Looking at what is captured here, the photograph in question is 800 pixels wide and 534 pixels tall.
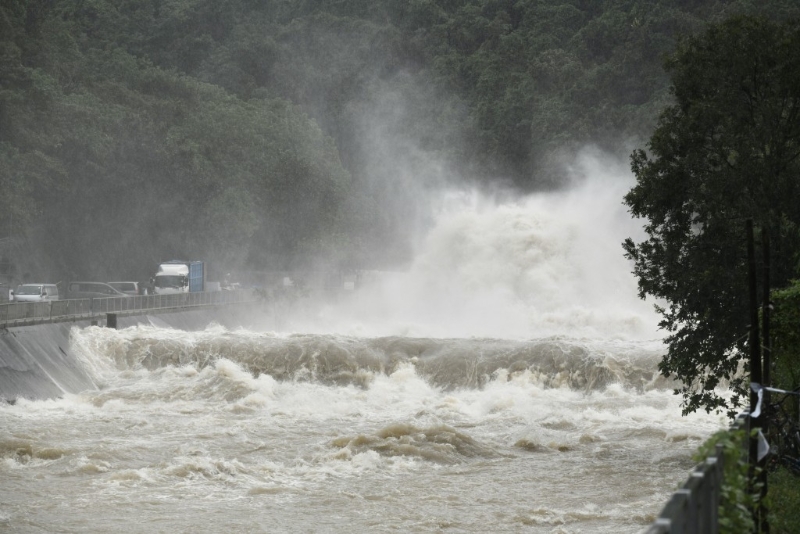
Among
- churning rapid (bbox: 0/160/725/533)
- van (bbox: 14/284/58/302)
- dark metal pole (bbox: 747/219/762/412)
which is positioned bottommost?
churning rapid (bbox: 0/160/725/533)

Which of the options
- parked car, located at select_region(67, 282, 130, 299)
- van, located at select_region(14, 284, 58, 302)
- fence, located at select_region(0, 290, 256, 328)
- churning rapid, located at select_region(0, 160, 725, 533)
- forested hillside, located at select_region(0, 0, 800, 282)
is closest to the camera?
churning rapid, located at select_region(0, 160, 725, 533)

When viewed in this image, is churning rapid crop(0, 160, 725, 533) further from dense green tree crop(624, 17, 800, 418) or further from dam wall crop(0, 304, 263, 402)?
dense green tree crop(624, 17, 800, 418)

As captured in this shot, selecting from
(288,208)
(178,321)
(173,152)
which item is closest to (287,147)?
(288,208)

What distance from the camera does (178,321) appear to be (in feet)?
155

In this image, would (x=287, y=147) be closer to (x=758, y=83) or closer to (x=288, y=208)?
(x=288, y=208)

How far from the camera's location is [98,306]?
41375 mm

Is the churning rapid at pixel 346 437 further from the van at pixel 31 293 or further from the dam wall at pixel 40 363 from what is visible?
the van at pixel 31 293

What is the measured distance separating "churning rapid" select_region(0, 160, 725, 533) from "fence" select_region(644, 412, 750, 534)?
28.6 feet

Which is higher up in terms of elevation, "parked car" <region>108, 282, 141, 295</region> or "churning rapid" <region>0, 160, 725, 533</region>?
"parked car" <region>108, 282, 141, 295</region>

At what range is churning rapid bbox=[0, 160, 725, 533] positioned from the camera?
63.5ft

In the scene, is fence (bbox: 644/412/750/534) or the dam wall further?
the dam wall

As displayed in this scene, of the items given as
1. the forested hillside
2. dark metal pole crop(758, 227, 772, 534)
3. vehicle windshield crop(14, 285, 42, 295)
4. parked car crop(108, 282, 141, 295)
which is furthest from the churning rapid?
the forested hillside

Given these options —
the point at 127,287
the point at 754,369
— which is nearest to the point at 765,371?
the point at 754,369

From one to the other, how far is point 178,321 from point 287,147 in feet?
107
